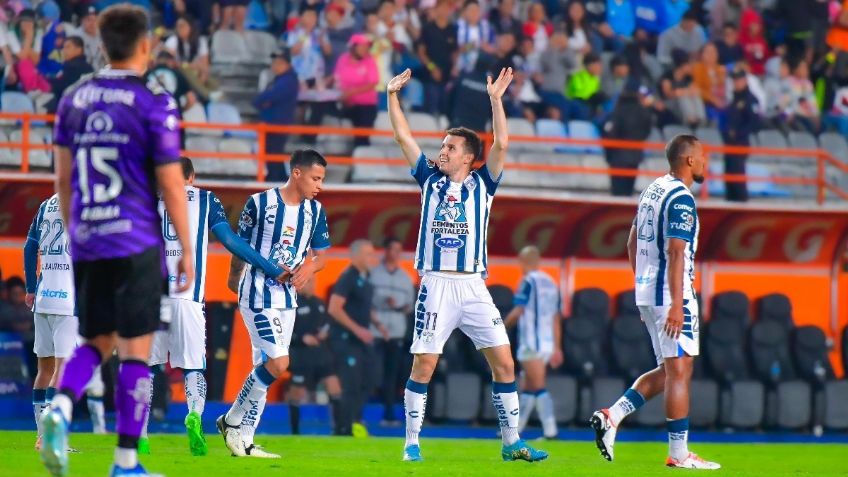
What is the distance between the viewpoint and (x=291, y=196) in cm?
1077

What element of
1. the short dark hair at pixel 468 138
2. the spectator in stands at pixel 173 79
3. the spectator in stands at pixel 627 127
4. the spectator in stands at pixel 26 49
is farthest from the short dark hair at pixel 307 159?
the spectator in stands at pixel 627 127

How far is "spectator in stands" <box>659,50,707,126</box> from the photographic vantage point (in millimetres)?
21859

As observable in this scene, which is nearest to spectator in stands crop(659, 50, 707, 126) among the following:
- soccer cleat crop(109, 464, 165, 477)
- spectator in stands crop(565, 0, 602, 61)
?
spectator in stands crop(565, 0, 602, 61)

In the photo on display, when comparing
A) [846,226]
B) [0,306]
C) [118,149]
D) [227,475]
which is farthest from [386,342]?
[118,149]

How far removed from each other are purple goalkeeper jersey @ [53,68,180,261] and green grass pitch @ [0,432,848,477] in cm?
196

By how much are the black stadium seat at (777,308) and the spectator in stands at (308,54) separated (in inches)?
283

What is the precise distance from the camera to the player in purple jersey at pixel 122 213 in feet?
21.9

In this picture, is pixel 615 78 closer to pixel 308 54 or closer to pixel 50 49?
pixel 308 54

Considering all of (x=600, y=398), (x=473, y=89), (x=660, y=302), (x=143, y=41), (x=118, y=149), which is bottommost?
(x=600, y=398)

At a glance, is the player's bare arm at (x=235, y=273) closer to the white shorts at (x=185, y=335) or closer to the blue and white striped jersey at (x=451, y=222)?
the white shorts at (x=185, y=335)

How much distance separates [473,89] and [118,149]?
1272 cm

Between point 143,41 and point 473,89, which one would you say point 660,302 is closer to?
point 143,41

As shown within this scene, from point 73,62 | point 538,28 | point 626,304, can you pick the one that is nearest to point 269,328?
point 73,62

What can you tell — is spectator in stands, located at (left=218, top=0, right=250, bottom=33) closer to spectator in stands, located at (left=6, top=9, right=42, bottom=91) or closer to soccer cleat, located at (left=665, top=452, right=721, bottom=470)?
spectator in stands, located at (left=6, top=9, right=42, bottom=91)
